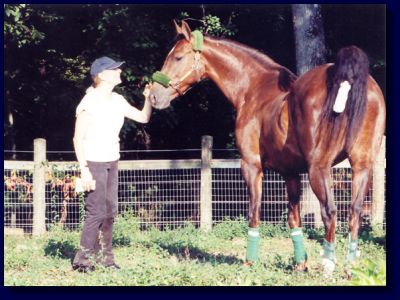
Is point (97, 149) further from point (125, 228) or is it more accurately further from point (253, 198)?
point (125, 228)

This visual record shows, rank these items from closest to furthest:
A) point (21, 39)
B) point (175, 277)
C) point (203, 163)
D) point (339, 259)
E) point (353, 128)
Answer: point (353, 128), point (175, 277), point (339, 259), point (203, 163), point (21, 39)

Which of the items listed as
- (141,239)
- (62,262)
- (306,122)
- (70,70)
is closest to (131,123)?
(70,70)

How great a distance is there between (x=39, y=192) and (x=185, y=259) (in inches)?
132

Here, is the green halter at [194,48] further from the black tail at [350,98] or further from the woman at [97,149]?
the black tail at [350,98]

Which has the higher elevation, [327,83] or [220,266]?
[327,83]

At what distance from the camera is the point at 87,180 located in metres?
5.88

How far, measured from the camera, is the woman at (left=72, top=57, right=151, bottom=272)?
5977 millimetres

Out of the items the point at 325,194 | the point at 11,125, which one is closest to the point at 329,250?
the point at 325,194

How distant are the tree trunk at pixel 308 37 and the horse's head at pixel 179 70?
3.45 m

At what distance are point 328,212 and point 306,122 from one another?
2.46 ft

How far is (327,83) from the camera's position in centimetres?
516

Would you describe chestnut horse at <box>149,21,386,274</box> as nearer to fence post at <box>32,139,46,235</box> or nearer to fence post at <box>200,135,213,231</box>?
fence post at <box>200,135,213,231</box>

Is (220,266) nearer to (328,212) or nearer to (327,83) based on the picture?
(328,212)

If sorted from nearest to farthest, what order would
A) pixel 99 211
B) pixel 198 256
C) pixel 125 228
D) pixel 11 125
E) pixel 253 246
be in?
pixel 253 246, pixel 99 211, pixel 198 256, pixel 125 228, pixel 11 125
